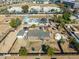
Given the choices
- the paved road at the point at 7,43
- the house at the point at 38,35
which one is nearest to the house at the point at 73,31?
the house at the point at 38,35

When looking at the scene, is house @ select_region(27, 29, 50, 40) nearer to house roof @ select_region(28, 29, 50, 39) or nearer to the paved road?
house roof @ select_region(28, 29, 50, 39)

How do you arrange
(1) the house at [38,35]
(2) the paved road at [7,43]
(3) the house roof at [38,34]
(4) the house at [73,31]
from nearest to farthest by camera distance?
(2) the paved road at [7,43], (1) the house at [38,35], (3) the house roof at [38,34], (4) the house at [73,31]

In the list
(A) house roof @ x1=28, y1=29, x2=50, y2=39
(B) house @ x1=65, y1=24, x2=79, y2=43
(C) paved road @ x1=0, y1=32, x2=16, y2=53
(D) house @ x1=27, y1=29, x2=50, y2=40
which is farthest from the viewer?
(B) house @ x1=65, y1=24, x2=79, y2=43

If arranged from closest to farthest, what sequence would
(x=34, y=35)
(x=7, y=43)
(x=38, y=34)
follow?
(x=7, y=43)
(x=34, y=35)
(x=38, y=34)

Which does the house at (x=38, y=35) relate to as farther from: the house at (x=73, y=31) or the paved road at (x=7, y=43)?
the house at (x=73, y=31)

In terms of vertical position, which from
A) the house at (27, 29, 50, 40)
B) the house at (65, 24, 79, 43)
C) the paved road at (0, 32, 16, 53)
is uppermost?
the house at (27, 29, 50, 40)

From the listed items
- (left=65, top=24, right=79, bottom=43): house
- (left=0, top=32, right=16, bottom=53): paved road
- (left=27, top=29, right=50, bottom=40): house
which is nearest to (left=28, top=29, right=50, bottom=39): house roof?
(left=27, top=29, right=50, bottom=40): house

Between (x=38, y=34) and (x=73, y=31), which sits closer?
(x=38, y=34)

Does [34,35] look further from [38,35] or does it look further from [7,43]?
[7,43]

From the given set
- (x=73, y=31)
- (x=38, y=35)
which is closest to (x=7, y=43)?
(x=38, y=35)

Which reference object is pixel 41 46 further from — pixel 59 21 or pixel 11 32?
pixel 59 21

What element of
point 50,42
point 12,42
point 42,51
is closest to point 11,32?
point 12,42

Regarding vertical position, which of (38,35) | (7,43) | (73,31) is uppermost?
(38,35)
